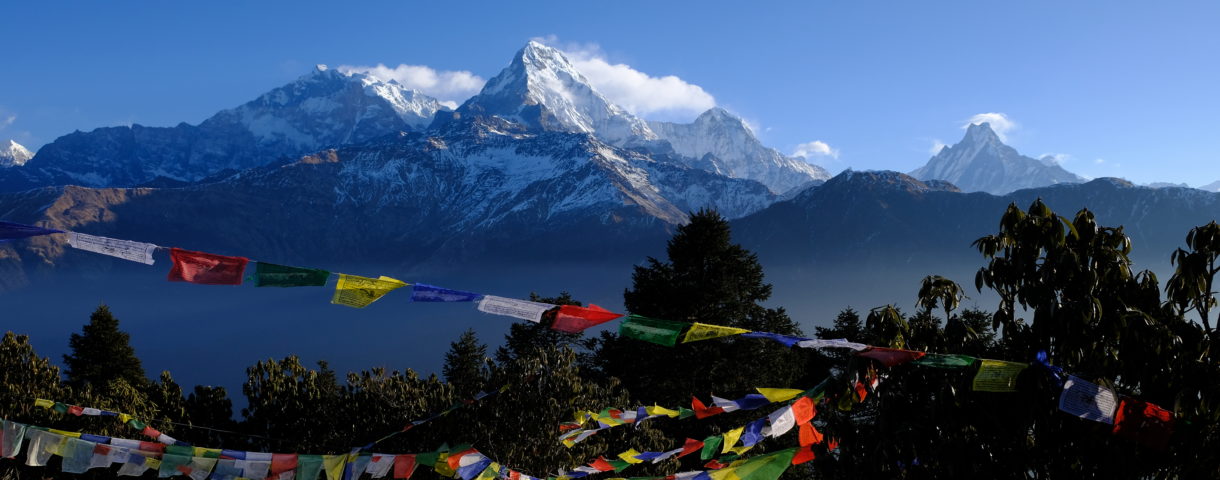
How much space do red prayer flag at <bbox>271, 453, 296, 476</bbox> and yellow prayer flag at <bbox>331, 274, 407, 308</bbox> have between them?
3.77 metres

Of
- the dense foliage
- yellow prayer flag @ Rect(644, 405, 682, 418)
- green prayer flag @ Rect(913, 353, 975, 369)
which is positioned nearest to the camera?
the dense foliage

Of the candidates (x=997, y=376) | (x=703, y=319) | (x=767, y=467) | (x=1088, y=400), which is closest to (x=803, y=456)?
(x=767, y=467)

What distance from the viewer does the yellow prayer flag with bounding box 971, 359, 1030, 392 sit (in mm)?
6094

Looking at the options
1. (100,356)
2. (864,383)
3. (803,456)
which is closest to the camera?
(864,383)

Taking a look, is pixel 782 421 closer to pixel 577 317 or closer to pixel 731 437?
pixel 731 437

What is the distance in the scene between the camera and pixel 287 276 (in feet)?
30.0

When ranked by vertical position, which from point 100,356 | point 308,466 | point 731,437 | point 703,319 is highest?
point 731,437

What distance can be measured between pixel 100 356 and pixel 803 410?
41515mm

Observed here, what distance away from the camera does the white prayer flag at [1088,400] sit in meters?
5.80

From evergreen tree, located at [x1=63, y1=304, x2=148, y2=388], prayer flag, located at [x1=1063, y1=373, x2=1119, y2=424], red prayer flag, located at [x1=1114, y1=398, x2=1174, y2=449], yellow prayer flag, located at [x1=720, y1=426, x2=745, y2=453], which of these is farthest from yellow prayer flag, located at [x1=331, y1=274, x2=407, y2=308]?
evergreen tree, located at [x1=63, y1=304, x2=148, y2=388]

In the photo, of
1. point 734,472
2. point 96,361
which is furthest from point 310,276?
point 96,361

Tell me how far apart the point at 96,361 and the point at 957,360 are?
1730 inches

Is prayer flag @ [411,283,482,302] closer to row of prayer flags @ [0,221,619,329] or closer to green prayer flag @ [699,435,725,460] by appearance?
row of prayer flags @ [0,221,619,329]

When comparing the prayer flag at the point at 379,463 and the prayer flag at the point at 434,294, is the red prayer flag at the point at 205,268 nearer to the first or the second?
the prayer flag at the point at 434,294
